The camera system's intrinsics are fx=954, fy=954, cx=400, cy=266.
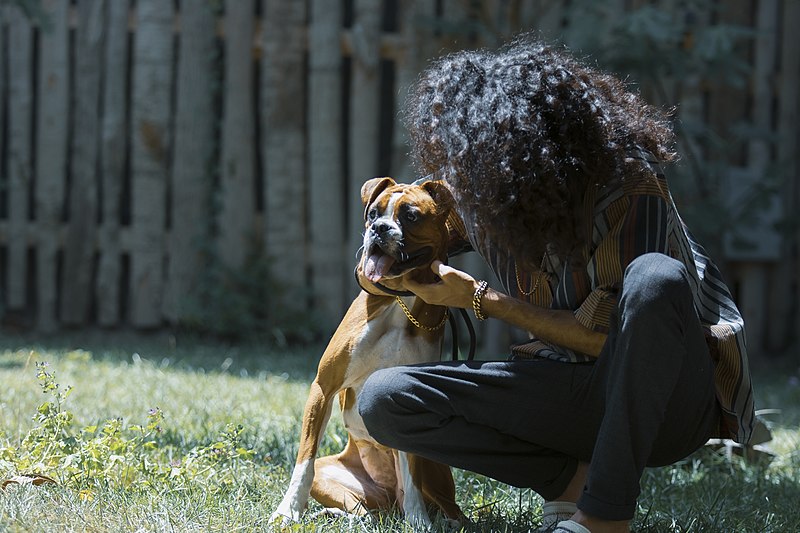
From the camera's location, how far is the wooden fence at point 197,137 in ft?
23.0

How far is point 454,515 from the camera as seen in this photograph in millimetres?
2910

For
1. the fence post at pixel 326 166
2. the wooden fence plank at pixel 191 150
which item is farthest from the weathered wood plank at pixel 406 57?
the wooden fence plank at pixel 191 150

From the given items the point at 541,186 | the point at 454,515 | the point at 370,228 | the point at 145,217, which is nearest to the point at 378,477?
the point at 454,515

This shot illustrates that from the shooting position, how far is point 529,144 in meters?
2.58

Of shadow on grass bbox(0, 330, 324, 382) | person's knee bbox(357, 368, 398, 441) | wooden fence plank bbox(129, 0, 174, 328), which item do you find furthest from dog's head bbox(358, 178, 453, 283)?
wooden fence plank bbox(129, 0, 174, 328)

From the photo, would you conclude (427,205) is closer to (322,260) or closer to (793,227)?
(322,260)

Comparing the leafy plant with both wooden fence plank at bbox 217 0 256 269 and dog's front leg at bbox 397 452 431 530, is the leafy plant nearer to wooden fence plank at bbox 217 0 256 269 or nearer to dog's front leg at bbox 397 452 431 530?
dog's front leg at bbox 397 452 431 530

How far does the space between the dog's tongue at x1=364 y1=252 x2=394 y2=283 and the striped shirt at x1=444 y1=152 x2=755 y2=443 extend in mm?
255

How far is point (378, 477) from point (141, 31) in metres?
5.01

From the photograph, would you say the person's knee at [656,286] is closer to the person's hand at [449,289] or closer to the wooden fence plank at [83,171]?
the person's hand at [449,289]

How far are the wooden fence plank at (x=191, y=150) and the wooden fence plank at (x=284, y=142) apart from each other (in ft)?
1.41

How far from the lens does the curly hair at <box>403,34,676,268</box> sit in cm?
259

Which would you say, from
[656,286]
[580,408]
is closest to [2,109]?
[580,408]

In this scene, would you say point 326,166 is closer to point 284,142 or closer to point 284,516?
point 284,142
